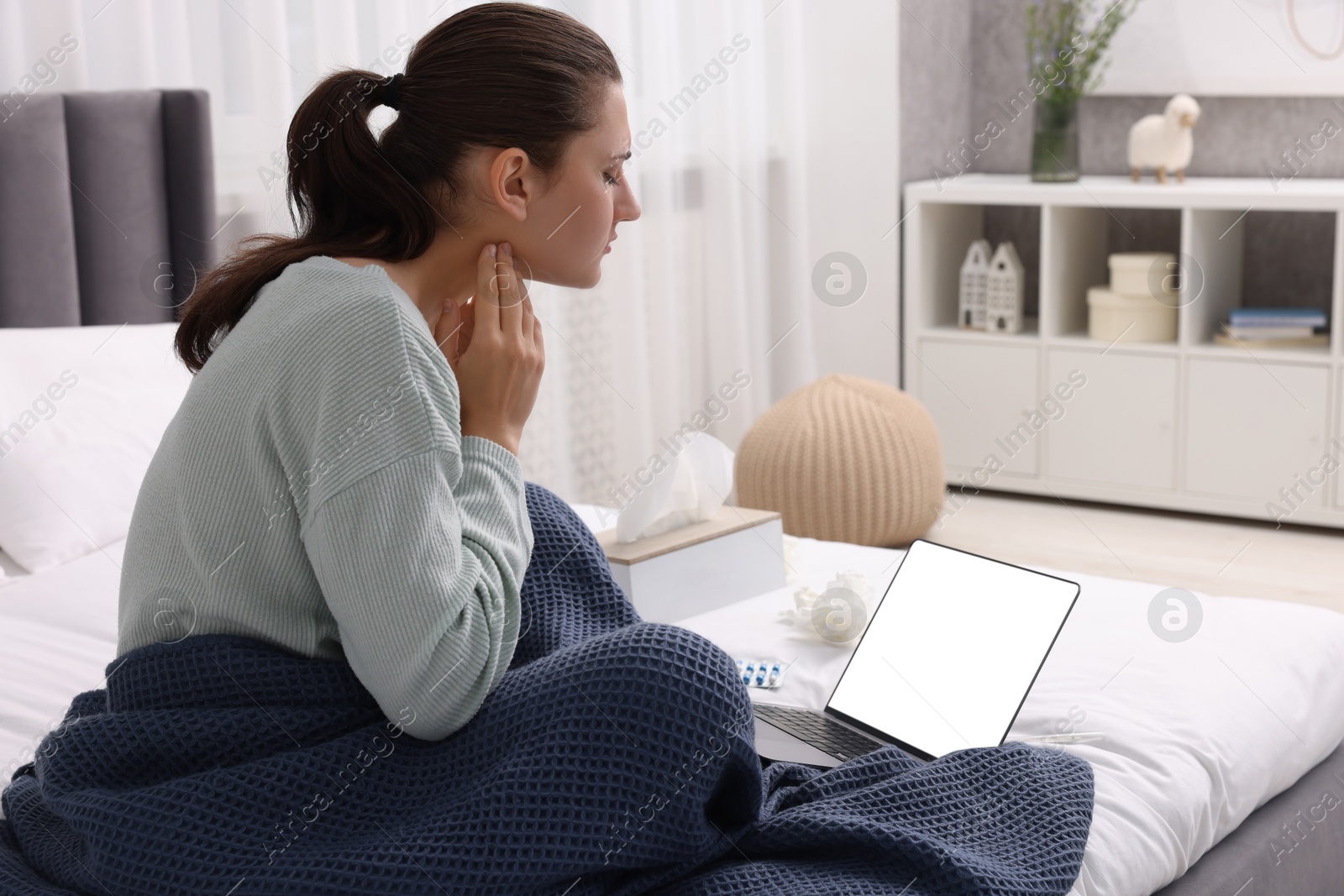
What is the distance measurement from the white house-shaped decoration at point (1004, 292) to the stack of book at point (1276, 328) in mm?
514

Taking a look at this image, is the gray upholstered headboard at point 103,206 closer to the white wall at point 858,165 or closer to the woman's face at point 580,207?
the woman's face at point 580,207

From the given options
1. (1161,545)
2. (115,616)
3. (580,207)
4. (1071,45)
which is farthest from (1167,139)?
(115,616)

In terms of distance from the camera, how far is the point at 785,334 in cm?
362

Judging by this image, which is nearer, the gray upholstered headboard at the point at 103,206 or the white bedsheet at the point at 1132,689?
the white bedsheet at the point at 1132,689

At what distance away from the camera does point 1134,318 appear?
330cm

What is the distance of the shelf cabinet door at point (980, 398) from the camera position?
347cm

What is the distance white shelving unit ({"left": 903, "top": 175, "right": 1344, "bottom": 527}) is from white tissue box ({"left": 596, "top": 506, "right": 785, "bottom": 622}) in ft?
5.92

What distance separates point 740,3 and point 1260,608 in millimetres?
2222

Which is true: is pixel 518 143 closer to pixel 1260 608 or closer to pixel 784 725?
pixel 784 725

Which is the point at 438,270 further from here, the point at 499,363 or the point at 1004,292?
the point at 1004,292

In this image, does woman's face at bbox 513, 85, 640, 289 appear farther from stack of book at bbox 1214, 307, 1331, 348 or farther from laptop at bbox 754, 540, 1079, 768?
stack of book at bbox 1214, 307, 1331, 348

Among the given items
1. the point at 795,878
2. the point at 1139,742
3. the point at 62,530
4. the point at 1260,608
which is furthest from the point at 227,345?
the point at 1260,608

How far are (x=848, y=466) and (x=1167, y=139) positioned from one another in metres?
1.27

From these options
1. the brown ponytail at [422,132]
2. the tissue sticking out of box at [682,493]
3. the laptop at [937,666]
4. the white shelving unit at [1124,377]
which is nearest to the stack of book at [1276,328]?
the white shelving unit at [1124,377]
